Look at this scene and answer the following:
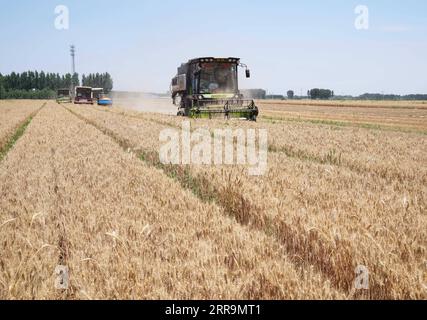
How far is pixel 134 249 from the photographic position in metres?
3.24

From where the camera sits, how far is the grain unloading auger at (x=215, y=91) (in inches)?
814

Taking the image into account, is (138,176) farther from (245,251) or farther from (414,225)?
(414,225)

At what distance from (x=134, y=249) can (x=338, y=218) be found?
6.47 ft

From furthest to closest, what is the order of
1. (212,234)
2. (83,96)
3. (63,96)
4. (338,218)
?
(63,96) → (83,96) → (338,218) → (212,234)

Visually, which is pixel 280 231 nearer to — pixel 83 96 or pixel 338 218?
pixel 338 218

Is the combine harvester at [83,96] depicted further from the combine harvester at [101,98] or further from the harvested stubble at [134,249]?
the harvested stubble at [134,249]

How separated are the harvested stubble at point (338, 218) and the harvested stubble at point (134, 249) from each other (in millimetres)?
240

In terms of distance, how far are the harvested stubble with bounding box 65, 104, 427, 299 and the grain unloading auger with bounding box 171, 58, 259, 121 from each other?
14.1m

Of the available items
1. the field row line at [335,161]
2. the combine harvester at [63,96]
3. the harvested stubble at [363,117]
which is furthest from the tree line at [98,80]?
the field row line at [335,161]

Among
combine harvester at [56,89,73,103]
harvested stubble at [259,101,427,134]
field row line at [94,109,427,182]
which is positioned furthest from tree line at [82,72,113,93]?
field row line at [94,109,427,182]

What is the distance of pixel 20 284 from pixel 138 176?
382 cm

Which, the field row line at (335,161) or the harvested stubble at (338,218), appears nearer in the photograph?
the harvested stubble at (338,218)

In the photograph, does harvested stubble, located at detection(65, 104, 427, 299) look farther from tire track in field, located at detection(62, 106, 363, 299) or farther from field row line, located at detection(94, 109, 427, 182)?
field row line, located at detection(94, 109, 427, 182)

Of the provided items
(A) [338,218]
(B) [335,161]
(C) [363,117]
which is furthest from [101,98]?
(A) [338,218]
